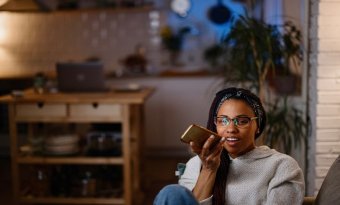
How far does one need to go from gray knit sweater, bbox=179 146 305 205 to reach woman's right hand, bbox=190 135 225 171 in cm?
10

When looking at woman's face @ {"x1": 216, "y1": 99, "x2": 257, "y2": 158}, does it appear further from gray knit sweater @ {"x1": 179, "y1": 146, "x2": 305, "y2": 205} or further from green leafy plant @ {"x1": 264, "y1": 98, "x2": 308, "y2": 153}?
green leafy plant @ {"x1": 264, "y1": 98, "x2": 308, "y2": 153}

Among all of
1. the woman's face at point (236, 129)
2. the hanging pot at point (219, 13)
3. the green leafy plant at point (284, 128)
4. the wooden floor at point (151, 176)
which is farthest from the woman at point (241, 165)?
the hanging pot at point (219, 13)

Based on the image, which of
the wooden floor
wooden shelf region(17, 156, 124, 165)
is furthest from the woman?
the wooden floor

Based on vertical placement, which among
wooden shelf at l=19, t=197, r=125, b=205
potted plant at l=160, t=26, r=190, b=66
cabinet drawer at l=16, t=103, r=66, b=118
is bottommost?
wooden shelf at l=19, t=197, r=125, b=205

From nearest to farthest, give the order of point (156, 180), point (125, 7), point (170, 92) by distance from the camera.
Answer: point (156, 180), point (170, 92), point (125, 7)

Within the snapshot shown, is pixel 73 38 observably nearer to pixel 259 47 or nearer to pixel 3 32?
pixel 3 32

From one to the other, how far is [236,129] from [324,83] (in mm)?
1135

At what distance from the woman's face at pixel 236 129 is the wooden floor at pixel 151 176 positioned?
198 cm

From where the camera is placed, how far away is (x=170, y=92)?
186 inches

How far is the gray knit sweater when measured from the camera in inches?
58.1

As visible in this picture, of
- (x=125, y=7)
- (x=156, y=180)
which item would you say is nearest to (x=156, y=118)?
(x=156, y=180)

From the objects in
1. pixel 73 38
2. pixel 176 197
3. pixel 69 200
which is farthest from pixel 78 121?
pixel 73 38

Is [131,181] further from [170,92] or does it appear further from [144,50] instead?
[144,50]

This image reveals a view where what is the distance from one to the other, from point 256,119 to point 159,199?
46 centimetres
